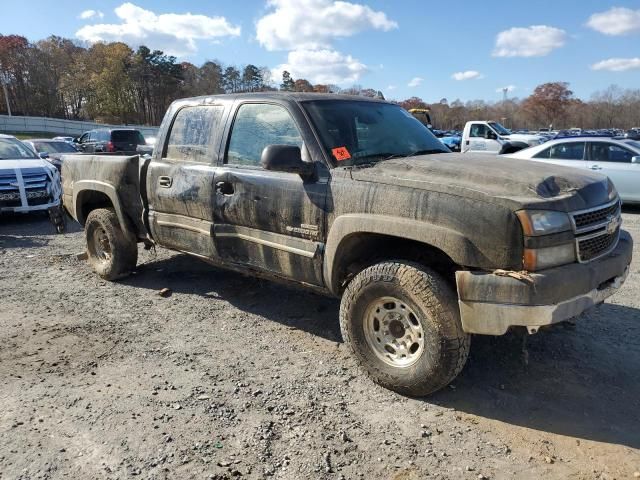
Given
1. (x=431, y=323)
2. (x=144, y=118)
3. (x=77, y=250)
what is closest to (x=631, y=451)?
(x=431, y=323)

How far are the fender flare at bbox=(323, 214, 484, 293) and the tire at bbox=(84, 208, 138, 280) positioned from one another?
2940mm

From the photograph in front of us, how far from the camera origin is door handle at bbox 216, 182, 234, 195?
4242 millimetres

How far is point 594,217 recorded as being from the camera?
3137 mm

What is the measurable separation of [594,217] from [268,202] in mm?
2241

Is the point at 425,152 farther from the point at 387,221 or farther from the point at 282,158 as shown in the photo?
the point at 282,158

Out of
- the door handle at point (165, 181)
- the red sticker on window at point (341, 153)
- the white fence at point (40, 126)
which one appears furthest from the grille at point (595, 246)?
the white fence at point (40, 126)

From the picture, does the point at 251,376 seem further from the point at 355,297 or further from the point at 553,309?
the point at 553,309

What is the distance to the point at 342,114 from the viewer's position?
161 inches

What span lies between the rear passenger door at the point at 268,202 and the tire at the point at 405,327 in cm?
48

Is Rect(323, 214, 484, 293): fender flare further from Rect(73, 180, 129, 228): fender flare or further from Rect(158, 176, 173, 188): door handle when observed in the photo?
Rect(73, 180, 129, 228): fender flare

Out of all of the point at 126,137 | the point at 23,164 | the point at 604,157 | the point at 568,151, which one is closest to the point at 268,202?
the point at 23,164

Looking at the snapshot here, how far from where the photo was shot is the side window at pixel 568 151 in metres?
11.2

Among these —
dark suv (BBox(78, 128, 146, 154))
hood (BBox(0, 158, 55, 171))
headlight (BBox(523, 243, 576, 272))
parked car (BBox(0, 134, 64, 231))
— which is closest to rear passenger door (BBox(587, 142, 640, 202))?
headlight (BBox(523, 243, 576, 272))

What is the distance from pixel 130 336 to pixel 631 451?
12.1ft
